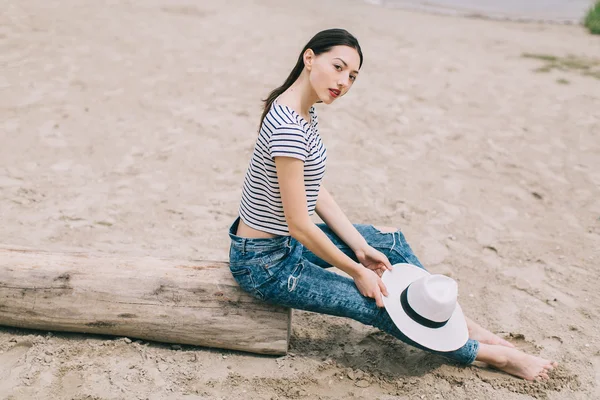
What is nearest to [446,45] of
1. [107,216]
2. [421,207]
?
[421,207]

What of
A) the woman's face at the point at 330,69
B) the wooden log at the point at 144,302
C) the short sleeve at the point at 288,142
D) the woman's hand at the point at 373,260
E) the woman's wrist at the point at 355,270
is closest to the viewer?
the short sleeve at the point at 288,142

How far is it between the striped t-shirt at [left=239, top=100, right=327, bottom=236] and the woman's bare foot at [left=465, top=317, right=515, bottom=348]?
99 centimetres

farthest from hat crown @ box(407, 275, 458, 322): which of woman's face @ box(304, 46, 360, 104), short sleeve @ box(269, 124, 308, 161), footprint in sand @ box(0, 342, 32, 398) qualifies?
footprint in sand @ box(0, 342, 32, 398)

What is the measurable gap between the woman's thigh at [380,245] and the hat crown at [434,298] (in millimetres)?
301

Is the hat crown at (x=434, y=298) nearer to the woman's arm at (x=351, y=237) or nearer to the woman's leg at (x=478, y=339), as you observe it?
the woman's leg at (x=478, y=339)

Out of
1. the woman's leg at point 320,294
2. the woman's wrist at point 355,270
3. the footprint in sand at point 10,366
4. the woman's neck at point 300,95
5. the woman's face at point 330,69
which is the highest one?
the woman's face at point 330,69

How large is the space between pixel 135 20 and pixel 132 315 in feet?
18.7

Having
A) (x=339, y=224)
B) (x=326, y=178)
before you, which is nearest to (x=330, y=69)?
(x=339, y=224)

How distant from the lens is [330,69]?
2426 millimetres

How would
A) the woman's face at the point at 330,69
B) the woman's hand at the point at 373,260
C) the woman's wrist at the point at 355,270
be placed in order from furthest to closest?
the woman's hand at the point at 373,260 < the woman's wrist at the point at 355,270 < the woman's face at the point at 330,69

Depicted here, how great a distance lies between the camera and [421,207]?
14.1 feet

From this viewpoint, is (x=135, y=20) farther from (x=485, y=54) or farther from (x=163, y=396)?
(x=163, y=396)

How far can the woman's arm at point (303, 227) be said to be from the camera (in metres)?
2.31

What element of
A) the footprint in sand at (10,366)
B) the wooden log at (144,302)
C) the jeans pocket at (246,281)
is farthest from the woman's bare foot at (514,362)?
the footprint in sand at (10,366)
